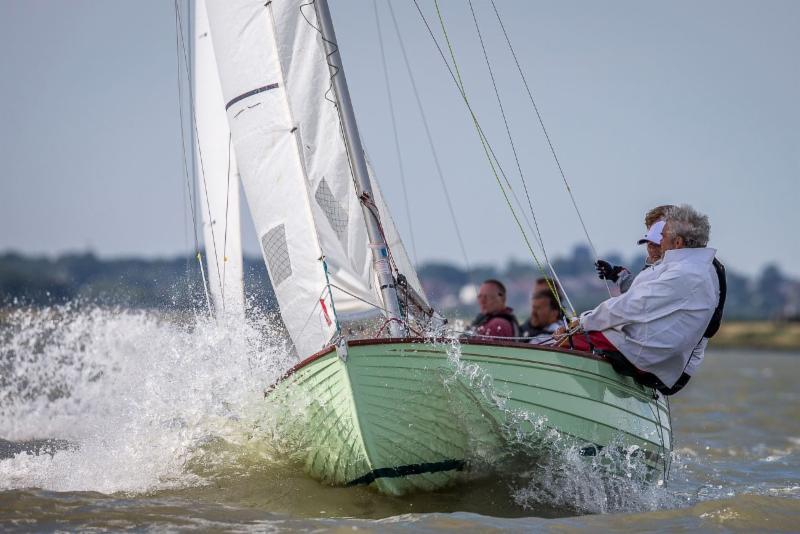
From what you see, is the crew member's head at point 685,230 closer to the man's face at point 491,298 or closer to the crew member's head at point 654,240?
the crew member's head at point 654,240

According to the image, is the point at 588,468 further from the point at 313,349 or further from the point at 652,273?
the point at 313,349

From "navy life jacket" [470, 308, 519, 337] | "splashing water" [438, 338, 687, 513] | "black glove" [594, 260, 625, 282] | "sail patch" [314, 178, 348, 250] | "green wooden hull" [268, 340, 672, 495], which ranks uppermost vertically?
"sail patch" [314, 178, 348, 250]

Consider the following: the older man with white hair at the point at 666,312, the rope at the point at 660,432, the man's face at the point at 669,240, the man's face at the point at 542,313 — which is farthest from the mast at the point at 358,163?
the man's face at the point at 542,313

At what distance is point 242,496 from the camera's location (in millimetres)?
5645

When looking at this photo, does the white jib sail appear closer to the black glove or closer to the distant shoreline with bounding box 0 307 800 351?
the black glove

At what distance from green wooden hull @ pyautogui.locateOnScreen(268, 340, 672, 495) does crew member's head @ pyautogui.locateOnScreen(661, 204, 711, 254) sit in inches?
32.8

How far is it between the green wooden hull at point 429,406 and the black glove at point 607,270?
1.13 m

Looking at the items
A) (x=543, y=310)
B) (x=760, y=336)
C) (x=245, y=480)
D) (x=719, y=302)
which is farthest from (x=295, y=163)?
(x=760, y=336)

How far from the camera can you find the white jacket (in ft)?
18.7

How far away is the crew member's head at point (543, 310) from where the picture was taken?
27.6ft

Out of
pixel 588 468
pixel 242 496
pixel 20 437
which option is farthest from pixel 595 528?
pixel 20 437

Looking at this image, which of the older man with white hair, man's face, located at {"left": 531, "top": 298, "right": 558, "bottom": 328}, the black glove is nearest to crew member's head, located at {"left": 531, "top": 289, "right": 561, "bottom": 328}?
man's face, located at {"left": 531, "top": 298, "right": 558, "bottom": 328}

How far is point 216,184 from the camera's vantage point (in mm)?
8070

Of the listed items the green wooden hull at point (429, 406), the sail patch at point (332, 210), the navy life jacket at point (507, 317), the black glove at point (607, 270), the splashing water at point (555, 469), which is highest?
the sail patch at point (332, 210)
